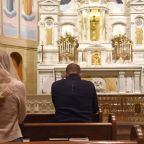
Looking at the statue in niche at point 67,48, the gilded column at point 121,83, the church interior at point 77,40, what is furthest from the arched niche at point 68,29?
the gilded column at point 121,83

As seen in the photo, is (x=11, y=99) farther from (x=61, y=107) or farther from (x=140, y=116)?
(x=140, y=116)

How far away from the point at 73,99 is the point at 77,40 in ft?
36.6

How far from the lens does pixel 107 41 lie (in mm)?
15438

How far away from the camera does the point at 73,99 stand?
4.71 metres

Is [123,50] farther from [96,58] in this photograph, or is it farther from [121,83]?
[121,83]

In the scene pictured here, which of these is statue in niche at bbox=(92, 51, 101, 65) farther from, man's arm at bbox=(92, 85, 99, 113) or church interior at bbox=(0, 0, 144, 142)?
man's arm at bbox=(92, 85, 99, 113)

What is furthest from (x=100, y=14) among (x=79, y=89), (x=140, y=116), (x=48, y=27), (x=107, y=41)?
(x=79, y=89)

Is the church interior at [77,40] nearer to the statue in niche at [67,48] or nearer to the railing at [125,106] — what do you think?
the statue in niche at [67,48]

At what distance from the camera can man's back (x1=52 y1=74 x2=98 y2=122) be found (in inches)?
183

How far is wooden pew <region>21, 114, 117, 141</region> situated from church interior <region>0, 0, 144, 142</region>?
32.8 feet

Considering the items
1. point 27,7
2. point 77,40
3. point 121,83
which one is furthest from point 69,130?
point 27,7

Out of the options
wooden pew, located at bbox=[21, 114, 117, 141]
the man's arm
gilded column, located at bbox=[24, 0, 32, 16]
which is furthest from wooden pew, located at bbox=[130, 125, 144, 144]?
gilded column, located at bbox=[24, 0, 32, 16]

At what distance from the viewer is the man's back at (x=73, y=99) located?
4660mm

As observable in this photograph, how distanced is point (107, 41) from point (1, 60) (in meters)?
12.6
